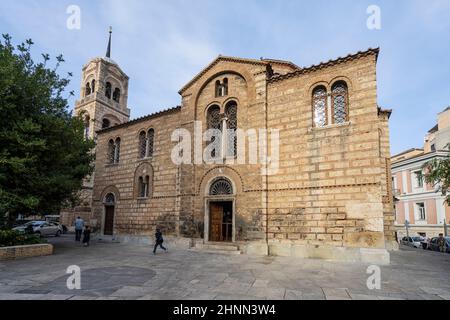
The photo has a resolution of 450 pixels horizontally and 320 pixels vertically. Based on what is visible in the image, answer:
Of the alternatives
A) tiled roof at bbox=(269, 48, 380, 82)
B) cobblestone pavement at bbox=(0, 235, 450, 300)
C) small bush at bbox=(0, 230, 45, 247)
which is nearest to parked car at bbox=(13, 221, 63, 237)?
small bush at bbox=(0, 230, 45, 247)

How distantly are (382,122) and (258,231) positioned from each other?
936 centimetres

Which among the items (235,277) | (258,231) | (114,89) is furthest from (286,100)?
(114,89)

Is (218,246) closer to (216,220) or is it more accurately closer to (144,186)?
(216,220)

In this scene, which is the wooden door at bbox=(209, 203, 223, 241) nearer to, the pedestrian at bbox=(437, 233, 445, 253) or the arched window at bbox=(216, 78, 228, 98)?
the arched window at bbox=(216, 78, 228, 98)

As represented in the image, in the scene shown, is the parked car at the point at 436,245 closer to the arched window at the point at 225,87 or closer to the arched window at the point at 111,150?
the arched window at the point at 225,87

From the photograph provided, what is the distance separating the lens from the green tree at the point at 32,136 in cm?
1024

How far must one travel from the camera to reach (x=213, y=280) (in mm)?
7156

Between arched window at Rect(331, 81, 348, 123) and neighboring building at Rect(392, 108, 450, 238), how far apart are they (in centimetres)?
1733

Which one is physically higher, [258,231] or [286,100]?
[286,100]

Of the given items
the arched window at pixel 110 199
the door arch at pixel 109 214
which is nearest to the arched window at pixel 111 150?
the arched window at pixel 110 199

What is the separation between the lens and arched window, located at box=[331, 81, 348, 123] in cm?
1148

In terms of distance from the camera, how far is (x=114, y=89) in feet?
103

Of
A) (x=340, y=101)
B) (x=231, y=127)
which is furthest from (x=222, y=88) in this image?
(x=340, y=101)

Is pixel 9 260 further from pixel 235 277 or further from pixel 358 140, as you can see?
pixel 358 140
